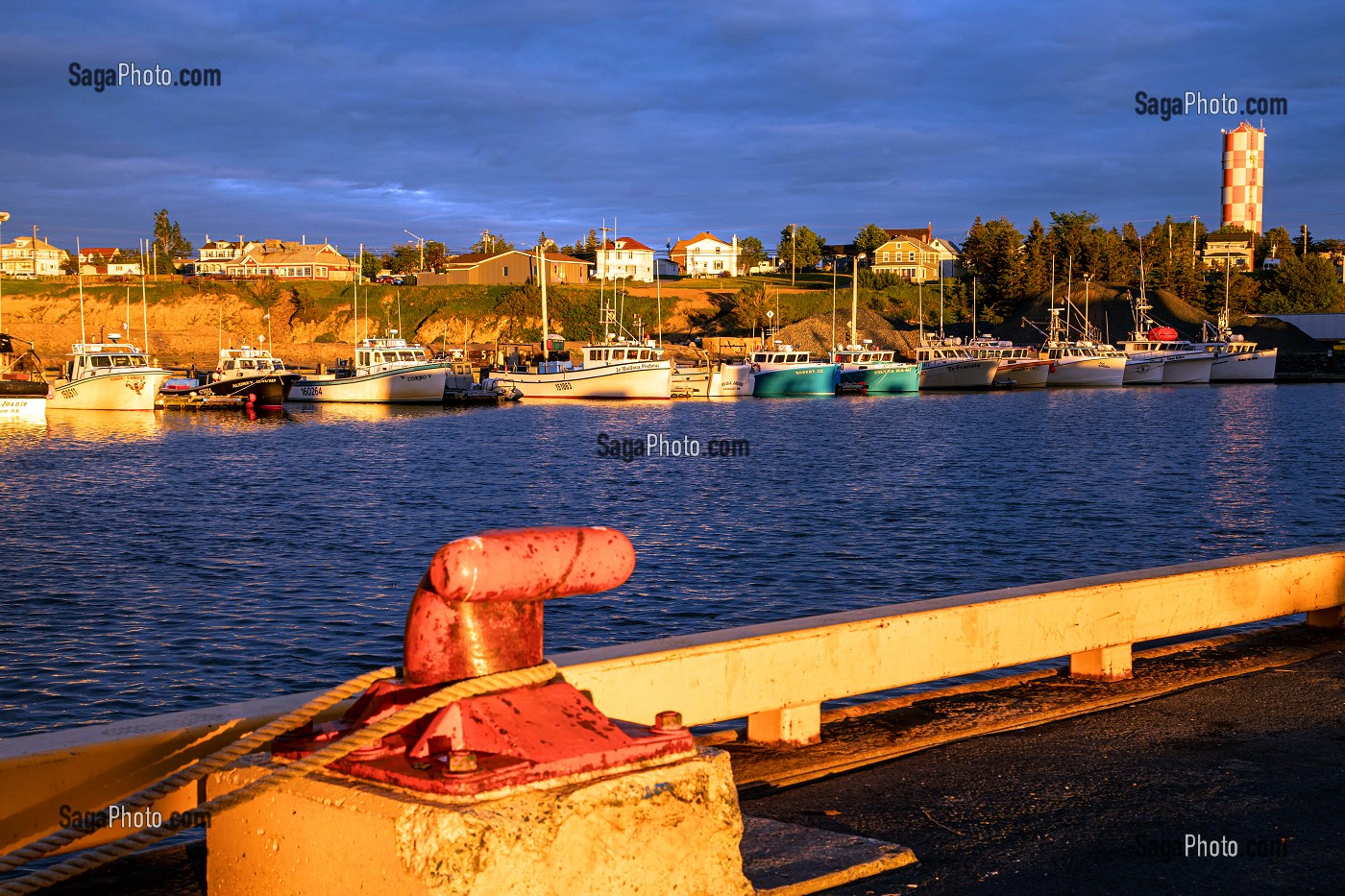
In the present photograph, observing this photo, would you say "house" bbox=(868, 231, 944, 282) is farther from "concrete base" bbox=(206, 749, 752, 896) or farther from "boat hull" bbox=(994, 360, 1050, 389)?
"concrete base" bbox=(206, 749, 752, 896)

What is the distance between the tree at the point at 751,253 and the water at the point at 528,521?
4369 inches

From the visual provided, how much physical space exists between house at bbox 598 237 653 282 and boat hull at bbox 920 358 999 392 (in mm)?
58765

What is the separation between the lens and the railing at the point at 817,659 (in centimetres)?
489

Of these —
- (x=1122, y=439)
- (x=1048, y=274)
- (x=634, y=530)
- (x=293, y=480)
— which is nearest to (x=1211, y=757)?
(x=634, y=530)

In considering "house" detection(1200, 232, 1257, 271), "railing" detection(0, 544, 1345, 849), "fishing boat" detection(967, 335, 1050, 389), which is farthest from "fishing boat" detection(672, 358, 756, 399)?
"house" detection(1200, 232, 1257, 271)

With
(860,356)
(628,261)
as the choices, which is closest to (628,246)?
(628,261)

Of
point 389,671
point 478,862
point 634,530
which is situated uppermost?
point 389,671

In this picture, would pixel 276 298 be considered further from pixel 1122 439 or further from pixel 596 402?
pixel 1122 439

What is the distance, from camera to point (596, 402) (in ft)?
260

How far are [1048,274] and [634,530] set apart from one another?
116636 mm

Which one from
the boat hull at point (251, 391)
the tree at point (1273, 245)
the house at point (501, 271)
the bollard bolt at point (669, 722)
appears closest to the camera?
the bollard bolt at point (669, 722)

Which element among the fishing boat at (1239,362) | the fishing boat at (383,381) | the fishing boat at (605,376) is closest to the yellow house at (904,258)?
the fishing boat at (1239,362)

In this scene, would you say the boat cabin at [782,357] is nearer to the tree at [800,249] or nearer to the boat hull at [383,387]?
the boat hull at [383,387]

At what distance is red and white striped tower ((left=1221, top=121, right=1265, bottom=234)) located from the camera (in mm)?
161750
